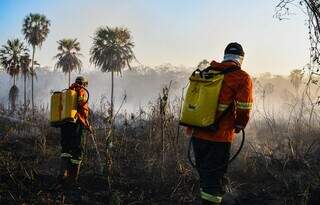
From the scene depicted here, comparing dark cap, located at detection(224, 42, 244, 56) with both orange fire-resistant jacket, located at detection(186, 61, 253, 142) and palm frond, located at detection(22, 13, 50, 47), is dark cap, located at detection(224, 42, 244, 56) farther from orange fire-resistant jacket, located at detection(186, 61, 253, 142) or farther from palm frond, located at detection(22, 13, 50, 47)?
palm frond, located at detection(22, 13, 50, 47)

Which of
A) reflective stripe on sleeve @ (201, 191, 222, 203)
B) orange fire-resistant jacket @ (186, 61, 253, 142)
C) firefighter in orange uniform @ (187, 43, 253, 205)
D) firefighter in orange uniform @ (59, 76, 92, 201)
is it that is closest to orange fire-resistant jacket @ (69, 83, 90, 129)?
firefighter in orange uniform @ (59, 76, 92, 201)

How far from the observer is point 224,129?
5223mm

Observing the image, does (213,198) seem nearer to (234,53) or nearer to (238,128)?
(238,128)

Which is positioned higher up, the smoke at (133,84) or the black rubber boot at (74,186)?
the smoke at (133,84)

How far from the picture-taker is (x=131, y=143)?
12.7 m

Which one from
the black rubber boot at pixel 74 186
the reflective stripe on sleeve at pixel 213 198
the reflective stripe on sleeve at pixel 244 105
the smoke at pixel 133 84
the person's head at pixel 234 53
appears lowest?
the black rubber boot at pixel 74 186

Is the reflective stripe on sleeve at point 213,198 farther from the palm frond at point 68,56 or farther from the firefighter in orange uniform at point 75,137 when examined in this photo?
the palm frond at point 68,56

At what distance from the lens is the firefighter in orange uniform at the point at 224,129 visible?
5.09 metres

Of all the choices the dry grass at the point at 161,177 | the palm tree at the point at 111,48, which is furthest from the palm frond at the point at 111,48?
the dry grass at the point at 161,177

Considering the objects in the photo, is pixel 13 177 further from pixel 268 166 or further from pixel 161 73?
pixel 161 73

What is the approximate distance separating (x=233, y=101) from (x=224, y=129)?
1.03 feet

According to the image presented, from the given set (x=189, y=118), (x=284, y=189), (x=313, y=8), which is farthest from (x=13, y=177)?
(x=313, y=8)

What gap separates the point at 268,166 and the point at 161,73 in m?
107

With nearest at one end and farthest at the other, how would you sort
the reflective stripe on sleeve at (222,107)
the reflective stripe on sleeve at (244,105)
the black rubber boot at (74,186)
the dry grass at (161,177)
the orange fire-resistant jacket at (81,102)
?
1. the reflective stripe on sleeve at (244,105)
2. the reflective stripe on sleeve at (222,107)
3. the black rubber boot at (74,186)
4. the dry grass at (161,177)
5. the orange fire-resistant jacket at (81,102)
